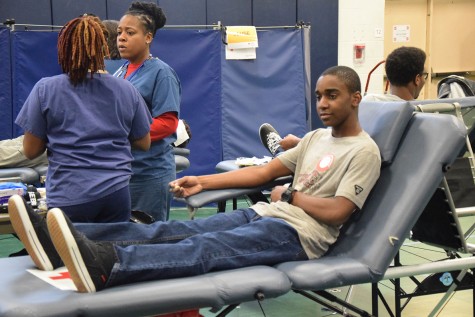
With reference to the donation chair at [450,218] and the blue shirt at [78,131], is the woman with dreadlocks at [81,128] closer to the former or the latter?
the blue shirt at [78,131]

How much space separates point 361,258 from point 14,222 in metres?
1.07

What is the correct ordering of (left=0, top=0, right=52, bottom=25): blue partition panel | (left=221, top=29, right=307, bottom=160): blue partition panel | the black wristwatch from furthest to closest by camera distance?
1. (left=0, top=0, right=52, bottom=25): blue partition panel
2. (left=221, top=29, right=307, bottom=160): blue partition panel
3. the black wristwatch

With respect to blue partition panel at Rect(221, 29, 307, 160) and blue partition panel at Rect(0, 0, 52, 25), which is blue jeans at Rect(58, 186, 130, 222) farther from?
blue partition panel at Rect(0, 0, 52, 25)

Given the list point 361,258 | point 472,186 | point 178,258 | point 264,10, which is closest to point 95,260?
point 178,258

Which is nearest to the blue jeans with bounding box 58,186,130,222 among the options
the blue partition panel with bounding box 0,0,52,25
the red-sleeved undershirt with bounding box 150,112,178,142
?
the red-sleeved undershirt with bounding box 150,112,178,142

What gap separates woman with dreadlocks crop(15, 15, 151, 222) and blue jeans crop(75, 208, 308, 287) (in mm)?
140

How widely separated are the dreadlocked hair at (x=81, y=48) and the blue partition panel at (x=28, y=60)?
292 cm

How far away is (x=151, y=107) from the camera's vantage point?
8.35 feet

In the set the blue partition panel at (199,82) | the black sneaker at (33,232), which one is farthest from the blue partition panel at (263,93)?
the black sneaker at (33,232)

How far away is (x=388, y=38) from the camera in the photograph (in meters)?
7.40

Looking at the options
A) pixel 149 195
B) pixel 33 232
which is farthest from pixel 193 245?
pixel 149 195

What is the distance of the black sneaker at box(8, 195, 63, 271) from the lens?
5.92 feet

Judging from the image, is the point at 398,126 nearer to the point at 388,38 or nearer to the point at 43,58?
the point at 43,58

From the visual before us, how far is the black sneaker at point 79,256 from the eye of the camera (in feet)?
5.34
